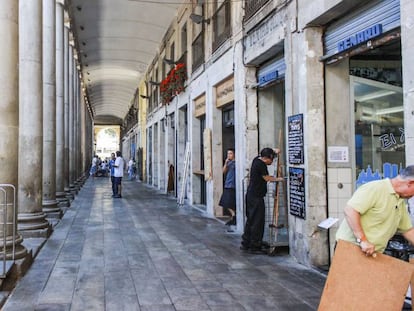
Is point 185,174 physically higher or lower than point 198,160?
lower

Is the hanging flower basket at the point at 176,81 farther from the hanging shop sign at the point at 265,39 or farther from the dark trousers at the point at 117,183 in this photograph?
the hanging shop sign at the point at 265,39

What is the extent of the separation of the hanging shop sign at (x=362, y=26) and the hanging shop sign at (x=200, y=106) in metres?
6.50

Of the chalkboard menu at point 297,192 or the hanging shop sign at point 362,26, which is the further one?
the chalkboard menu at point 297,192

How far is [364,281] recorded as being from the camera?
3109 millimetres

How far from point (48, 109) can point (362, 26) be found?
7298mm

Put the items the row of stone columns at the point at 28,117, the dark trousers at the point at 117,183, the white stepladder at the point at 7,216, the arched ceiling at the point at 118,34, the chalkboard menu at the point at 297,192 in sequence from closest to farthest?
1. the white stepladder at the point at 7,216
2. the row of stone columns at the point at 28,117
3. the chalkboard menu at the point at 297,192
4. the arched ceiling at the point at 118,34
5. the dark trousers at the point at 117,183

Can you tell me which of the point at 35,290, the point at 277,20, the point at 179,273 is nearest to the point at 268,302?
the point at 179,273

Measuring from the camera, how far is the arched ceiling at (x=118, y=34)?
15.7 meters

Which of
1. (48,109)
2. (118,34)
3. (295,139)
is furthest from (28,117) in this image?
(118,34)

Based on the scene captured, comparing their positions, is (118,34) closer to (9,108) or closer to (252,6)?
(252,6)

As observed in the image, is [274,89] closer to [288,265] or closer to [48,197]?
[288,265]

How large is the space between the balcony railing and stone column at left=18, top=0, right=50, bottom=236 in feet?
11.9

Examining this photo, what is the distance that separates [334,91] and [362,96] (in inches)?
14.3

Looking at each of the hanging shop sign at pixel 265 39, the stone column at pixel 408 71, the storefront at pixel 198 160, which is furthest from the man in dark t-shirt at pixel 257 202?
the storefront at pixel 198 160
